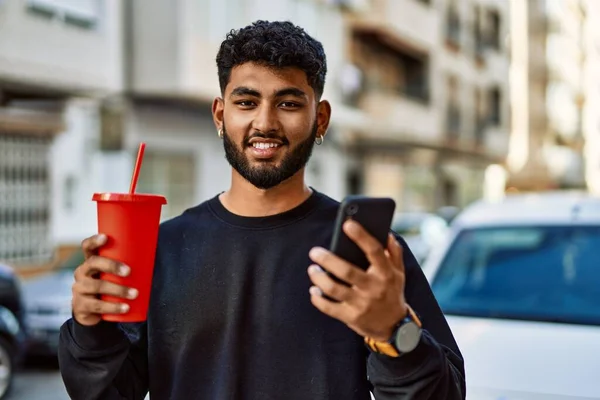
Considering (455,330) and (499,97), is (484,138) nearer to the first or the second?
(499,97)

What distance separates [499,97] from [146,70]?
26.9 metres

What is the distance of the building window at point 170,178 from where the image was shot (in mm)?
17516

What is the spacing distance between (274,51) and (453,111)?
32470 millimetres

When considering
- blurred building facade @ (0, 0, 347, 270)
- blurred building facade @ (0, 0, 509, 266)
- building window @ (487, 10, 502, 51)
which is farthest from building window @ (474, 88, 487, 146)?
blurred building facade @ (0, 0, 347, 270)

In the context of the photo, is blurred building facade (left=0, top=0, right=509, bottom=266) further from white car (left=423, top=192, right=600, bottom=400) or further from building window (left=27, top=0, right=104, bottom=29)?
white car (left=423, top=192, right=600, bottom=400)

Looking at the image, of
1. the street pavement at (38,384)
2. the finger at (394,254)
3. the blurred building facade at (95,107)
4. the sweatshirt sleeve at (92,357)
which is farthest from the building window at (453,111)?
the finger at (394,254)

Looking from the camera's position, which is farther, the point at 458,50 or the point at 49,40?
the point at 458,50

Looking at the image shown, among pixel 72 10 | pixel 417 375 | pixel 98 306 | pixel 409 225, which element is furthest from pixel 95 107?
pixel 417 375

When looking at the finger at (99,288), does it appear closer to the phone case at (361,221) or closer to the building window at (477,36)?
the phone case at (361,221)

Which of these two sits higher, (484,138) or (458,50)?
(458,50)

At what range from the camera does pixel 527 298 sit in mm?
4543

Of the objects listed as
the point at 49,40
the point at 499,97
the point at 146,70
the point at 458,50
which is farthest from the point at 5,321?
the point at 499,97

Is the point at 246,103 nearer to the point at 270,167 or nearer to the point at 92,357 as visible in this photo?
the point at 270,167

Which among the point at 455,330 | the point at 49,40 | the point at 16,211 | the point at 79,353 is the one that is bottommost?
the point at 16,211
